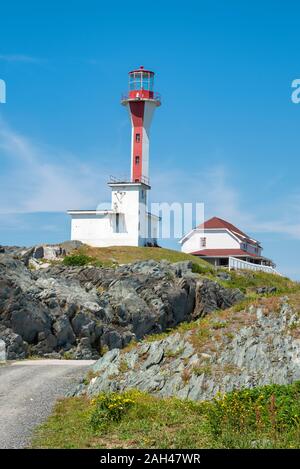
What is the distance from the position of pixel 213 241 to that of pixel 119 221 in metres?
17.3

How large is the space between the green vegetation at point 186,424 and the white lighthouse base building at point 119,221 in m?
65.3

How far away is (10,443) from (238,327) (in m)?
8.64

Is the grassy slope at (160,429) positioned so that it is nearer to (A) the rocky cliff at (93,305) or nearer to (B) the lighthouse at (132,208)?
(A) the rocky cliff at (93,305)

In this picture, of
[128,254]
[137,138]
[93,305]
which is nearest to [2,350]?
[93,305]

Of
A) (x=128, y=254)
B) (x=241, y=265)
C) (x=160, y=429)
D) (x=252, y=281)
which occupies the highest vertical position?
(x=128, y=254)

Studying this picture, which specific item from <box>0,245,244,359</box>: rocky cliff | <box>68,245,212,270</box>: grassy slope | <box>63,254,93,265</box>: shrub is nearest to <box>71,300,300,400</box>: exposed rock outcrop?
<box>0,245,244,359</box>: rocky cliff

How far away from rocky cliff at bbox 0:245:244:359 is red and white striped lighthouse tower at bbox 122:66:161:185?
2742 centimetres

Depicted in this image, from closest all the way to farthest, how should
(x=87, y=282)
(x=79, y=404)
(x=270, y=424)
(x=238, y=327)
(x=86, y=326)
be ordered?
(x=270, y=424)
(x=79, y=404)
(x=238, y=327)
(x=86, y=326)
(x=87, y=282)

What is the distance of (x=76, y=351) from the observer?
32406mm

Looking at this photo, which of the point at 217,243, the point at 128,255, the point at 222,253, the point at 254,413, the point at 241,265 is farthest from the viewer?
the point at 217,243

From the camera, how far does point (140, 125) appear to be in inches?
3278

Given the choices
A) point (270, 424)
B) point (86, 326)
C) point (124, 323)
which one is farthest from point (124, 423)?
point (124, 323)

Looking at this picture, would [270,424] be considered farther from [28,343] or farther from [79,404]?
[28,343]

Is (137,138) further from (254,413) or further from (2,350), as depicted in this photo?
(254,413)
